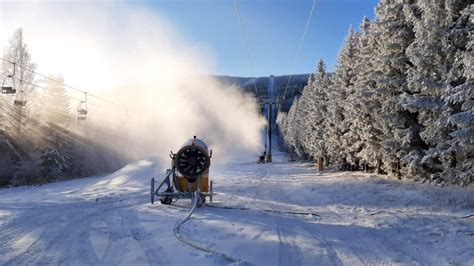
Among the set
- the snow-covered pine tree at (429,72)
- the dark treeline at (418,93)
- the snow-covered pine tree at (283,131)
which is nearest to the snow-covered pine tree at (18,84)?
the dark treeline at (418,93)

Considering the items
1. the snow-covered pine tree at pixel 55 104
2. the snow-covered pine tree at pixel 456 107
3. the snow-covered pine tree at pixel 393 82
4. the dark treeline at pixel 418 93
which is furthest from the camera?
the snow-covered pine tree at pixel 55 104

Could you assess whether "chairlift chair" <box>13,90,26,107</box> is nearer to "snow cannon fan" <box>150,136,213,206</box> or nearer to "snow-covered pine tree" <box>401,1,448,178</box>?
"snow cannon fan" <box>150,136,213,206</box>

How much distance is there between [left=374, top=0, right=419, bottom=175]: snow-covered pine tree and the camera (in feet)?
55.0

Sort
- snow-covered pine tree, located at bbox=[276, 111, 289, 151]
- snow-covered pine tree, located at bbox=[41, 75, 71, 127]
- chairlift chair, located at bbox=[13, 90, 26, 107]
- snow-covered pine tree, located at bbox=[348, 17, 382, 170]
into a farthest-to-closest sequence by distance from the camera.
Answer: snow-covered pine tree, located at bbox=[276, 111, 289, 151] → snow-covered pine tree, located at bbox=[41, 75, 71, 127] → chairlift chair, located at bbox=[13, 90, 26, 107] → snow-covered pine tree, located at bbox=[348, 17, 382, 170]

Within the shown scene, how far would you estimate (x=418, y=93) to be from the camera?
16.2 meters

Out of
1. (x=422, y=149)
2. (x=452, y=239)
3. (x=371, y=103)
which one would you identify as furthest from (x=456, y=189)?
(x=371, y=103)

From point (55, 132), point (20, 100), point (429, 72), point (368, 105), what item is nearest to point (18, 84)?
point (55, 132)

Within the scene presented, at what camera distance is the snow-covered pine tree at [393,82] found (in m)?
16.8

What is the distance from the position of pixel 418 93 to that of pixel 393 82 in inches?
47.8

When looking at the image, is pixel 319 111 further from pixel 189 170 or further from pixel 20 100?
pixel 189 170

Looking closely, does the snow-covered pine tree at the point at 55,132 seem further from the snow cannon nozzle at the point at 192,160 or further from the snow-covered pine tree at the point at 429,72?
the snow-covered pine tree at the point at 429,72

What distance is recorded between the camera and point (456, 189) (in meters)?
12.5

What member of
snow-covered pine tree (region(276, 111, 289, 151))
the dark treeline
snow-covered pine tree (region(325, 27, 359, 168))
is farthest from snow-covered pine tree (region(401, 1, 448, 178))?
snow-covered pine tree (region(276, 111, 289, 151))

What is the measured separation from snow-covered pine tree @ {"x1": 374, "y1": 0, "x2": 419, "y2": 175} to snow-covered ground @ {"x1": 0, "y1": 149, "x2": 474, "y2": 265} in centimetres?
337
